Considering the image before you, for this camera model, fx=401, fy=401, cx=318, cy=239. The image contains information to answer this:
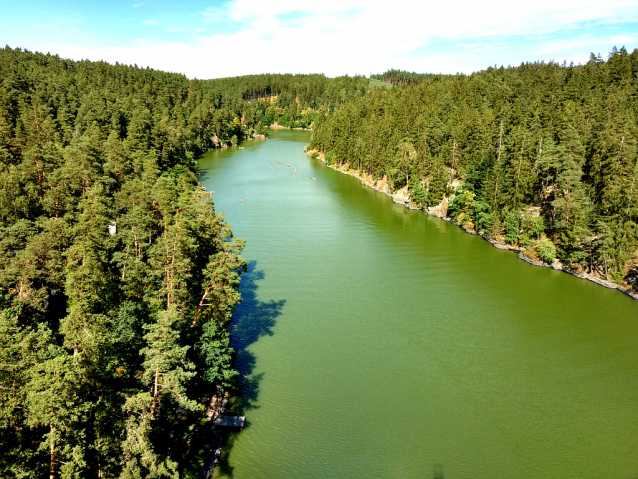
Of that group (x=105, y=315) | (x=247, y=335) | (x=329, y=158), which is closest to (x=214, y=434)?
(x=105, y=315)

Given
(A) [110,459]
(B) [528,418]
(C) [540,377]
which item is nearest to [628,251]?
(C) [540,377]

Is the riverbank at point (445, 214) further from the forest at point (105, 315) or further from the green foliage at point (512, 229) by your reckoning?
the forest at point (105, 315)

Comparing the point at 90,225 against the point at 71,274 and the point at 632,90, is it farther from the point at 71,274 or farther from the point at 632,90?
the point at 632,90

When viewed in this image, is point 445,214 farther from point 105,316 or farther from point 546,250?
point 105,316

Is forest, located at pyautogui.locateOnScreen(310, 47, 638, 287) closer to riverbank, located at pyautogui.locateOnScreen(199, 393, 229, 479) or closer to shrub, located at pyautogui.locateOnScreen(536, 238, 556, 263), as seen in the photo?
shrub, located at pyautogui.locateOnScreen(536, 238, 556, 263)

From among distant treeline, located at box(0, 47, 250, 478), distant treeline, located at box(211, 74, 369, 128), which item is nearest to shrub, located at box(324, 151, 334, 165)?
distant treeline, located at box(0, 47, 250, 478)

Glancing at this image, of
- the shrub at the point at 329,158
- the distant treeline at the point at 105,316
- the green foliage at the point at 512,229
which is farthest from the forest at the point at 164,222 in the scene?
the shrub at the point at 329,158

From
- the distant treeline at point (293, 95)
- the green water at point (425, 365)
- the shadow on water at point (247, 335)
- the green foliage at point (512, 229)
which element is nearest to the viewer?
the green water at point (425, 365)
